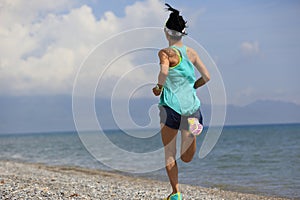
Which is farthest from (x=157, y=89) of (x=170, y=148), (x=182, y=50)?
(x=170, y=148)

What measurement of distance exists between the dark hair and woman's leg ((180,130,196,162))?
129 cm

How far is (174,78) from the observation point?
5816 millimetres

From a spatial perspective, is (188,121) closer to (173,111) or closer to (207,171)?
(173,111)

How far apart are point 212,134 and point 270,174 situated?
13.9m

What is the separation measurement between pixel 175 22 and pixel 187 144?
5.14ft

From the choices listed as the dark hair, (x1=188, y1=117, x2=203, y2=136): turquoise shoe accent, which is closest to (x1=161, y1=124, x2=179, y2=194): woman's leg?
(x1=188, y1=117, x2=203, y2=136): turquoise shoe accent

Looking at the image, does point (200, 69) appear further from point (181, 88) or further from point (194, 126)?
point (194, 126)

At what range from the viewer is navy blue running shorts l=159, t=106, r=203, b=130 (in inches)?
230

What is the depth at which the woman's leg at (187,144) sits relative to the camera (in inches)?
234

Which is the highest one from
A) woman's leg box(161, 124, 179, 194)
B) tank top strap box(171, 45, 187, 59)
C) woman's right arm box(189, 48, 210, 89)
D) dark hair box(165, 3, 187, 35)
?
dark hair box(165, 3, 187, 35)

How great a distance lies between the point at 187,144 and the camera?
20.0 feet

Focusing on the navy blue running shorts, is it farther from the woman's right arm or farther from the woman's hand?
the woman's right arm

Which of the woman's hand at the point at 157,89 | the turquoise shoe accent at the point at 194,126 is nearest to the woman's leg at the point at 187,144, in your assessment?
the turquoise shoe accent at the point at 194,126

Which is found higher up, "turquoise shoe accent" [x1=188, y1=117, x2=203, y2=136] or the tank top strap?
the tank top strap
